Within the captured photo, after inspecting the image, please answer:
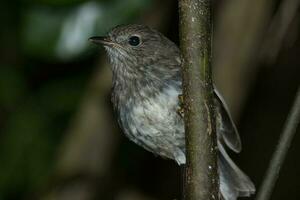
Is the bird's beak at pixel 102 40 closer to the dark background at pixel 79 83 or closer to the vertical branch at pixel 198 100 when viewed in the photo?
the dark background at pixel 79 83

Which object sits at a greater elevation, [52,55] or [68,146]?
[52,55]

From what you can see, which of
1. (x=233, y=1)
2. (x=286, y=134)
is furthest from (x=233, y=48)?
(x=286, y=134)

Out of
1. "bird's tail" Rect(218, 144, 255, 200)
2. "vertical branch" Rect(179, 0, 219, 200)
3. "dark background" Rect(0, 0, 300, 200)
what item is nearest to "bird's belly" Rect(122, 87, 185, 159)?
"bird's tail" Rect(218, 144, 255, 200)

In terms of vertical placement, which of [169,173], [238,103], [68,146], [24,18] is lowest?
[169,173]

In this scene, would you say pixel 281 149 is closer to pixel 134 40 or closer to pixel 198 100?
pixel 198 100

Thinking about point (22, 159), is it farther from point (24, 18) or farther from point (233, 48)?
point (233, 48)

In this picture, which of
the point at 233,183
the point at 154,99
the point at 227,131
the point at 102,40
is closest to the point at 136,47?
the point at 102,40

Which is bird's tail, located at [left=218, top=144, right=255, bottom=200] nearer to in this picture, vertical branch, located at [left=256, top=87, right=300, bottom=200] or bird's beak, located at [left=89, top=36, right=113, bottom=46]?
bird's beak, located at [left=89, top=36, right=113, bottom=46]
